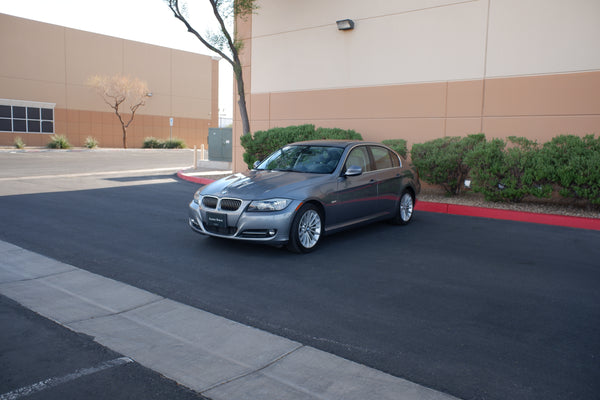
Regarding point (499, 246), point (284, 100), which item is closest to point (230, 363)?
point (499, 246)

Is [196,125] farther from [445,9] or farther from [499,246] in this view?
[499,246]

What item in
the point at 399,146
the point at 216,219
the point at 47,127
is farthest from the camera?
the point at 47,127

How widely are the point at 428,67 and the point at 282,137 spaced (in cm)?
461

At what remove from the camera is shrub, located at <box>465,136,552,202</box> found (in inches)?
418

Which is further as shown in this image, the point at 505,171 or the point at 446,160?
the point at 446,160

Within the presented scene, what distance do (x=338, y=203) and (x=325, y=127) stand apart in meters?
8.56

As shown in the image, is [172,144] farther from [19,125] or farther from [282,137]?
[282,137]

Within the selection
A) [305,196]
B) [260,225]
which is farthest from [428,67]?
[260,225]

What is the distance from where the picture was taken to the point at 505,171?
36.0ft

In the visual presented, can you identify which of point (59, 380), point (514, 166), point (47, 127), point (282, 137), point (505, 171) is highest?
point (47, 127)

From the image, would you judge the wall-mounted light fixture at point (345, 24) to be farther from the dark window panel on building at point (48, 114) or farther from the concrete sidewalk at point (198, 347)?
the dark window panel on building at point (48, 114)

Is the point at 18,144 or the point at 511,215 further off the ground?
the point at 18,144

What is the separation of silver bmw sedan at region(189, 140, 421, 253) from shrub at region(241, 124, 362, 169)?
5080 millimetres

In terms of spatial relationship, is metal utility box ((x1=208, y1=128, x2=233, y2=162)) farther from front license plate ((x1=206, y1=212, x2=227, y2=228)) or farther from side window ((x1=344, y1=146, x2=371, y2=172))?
front license plate ((x1=206, y1=212, x2=227, y2=228))
